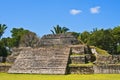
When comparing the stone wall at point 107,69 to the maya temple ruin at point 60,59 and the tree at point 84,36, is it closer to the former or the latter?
the maya temple ruin at point 60,59

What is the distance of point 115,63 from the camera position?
21.5 meters

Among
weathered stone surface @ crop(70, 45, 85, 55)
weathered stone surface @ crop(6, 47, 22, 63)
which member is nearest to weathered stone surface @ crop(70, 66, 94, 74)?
weathered stone surface @ crop(70, 45, 85, 55)

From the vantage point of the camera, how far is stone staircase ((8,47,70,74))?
69.4 feet

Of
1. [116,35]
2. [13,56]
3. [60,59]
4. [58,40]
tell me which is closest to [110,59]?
[60,59]

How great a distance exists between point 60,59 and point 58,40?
14.3 ft

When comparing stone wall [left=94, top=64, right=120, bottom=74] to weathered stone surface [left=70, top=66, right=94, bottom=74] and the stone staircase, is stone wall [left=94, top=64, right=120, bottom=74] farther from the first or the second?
the stone staircase

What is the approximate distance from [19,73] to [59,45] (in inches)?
233

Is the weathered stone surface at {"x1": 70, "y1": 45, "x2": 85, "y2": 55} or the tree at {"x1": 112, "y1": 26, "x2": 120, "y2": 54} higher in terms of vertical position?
the tree at {"x1": 112, "y1": 26, "x2": 120, "y2": 54}

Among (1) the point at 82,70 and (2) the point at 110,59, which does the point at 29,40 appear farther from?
(2) the point at 110,59

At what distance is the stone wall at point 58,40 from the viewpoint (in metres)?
26.1

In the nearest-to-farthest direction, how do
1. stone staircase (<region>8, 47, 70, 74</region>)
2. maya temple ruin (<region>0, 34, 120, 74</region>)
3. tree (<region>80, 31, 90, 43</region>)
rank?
maya temple ruin (<region>0, 34, 120, 74</region>) < stone staircase (<region>8, 47, 70, 74</region>) < tree (<region>80, 31, 90, 43</region>)

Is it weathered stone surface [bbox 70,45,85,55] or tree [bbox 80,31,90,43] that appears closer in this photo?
weathered stone surface [bbox 70,45,85,55]

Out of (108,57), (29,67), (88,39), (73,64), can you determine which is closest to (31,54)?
(29,67)

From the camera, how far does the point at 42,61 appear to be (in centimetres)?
2261
